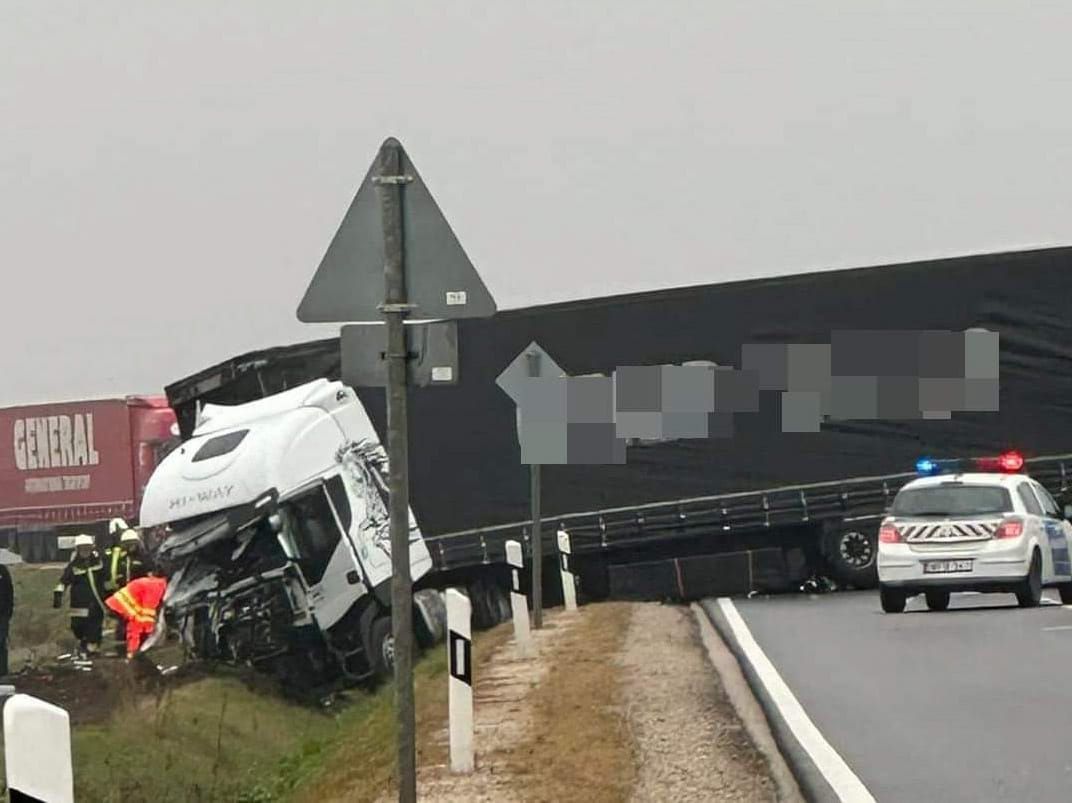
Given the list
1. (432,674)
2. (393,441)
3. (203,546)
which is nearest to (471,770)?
(393,441)

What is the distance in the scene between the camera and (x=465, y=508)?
82.9 ft

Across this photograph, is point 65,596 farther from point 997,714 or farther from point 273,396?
point 997,714

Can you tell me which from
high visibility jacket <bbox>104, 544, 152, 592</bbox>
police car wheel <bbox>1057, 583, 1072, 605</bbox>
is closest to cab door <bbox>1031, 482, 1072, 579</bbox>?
police car wheel <bbox>1057, 583, 1072, 605</bbox>

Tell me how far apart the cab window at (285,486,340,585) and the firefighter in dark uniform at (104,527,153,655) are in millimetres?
2778

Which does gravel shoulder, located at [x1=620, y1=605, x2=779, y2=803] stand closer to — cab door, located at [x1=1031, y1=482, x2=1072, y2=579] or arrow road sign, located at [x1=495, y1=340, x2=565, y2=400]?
arrow road sign, located at [x1=495, y1=340, x2=565, y2=400]

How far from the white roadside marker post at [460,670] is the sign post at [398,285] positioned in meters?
2.42

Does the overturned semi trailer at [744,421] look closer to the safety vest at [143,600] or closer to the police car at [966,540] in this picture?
the safety vest at [143,600]

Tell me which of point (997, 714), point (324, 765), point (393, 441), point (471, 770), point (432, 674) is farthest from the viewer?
point (432, 674)

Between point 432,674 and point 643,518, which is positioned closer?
point 432,674

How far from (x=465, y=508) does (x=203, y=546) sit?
3521 mm

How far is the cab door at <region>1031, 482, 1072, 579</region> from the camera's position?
72.5ft

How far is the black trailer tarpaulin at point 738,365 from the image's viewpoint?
83.3 feet

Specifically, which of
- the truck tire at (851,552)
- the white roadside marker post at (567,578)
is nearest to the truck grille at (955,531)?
the truck tire at (851,552)

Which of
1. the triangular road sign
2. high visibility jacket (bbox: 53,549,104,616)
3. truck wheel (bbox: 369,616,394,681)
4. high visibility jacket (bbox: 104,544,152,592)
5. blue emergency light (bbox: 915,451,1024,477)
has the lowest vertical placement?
truck wheel (bbox: 369,616,394,681)
